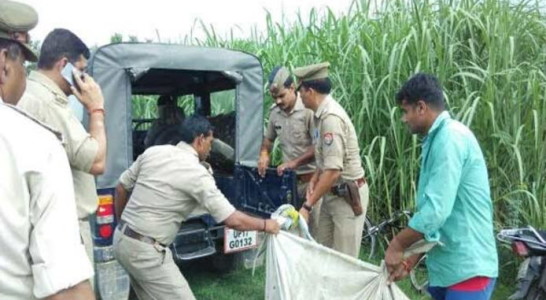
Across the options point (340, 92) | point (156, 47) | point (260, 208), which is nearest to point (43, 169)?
point (156, 47)

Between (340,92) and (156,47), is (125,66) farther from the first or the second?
(340,92)

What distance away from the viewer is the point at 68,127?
2.16m

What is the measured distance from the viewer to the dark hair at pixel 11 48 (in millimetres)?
1161

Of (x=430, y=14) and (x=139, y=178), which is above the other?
(x=430, y=14)

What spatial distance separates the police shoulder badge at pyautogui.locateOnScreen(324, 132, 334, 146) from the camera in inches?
132

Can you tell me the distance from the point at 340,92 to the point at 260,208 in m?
1.55

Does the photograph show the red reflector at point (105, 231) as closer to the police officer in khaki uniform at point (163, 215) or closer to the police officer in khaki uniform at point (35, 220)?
the police officer in khaki uniform at point (163, 215)

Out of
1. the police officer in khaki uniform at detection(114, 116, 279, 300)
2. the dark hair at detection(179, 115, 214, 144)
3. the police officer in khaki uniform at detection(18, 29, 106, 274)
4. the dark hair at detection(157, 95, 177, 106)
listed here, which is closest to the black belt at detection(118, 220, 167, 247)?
the police officer in khaki uniform at detection(114, 116, 279, 300)

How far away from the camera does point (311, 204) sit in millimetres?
3363

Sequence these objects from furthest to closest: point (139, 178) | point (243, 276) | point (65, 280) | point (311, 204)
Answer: point (243, 276) < point (311, 204) < point (139, 178) < point (65, 280)

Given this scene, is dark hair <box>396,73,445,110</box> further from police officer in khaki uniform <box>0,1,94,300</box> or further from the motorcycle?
police officer in khaki uniform <box>0,1,94,300</box>

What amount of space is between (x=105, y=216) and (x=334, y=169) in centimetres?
151

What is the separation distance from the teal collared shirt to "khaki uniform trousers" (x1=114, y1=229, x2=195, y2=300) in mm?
1347

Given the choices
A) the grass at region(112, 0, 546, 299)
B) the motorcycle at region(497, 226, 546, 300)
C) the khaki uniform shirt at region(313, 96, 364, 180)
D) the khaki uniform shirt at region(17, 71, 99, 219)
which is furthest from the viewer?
the grass at region(112, 0, 546, 299)
